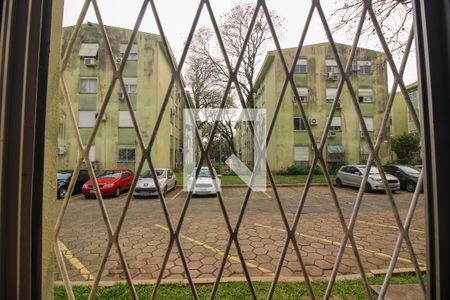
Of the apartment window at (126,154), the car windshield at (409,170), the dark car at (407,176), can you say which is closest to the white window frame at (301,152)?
the dark car at (407,176)

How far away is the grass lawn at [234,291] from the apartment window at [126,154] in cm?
1236

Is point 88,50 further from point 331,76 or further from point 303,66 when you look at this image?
point 331,76

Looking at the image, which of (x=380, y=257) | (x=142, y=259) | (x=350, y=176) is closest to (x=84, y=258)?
(x=142, y=259)

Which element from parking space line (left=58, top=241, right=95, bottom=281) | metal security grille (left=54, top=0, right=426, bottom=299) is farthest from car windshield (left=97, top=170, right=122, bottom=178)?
metal security grille (left=54, top=0, right=426, bottom=299)

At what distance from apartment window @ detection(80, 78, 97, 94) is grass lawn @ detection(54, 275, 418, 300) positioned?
45.2 ft

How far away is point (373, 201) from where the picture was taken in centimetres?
802

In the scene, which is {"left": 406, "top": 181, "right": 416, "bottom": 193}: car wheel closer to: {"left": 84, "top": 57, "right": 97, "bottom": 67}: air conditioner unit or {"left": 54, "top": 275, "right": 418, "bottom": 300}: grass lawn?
{"left": 54, "top": 275, "right": 418, "bottom": 300}: grass lawn

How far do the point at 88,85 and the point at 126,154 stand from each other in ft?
15.5

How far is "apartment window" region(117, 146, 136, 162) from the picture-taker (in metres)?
14.1

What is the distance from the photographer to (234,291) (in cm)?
231

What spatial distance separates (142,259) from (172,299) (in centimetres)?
129

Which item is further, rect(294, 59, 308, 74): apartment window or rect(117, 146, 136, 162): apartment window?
rect(294, 59, 308, 74): apartment window

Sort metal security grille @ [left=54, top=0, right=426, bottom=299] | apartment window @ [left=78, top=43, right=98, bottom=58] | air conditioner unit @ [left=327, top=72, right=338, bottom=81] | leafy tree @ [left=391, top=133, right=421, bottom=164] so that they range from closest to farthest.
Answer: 1. metal security grille @ [left=54, top=0, right=426, bottom=299]
2. apartment window @ [left=78, top=43, right=98, bottom=58]
3. air conditioner unit @ [left=327, top=72, right=338, bottom=81]
4. leafy tree @ [left=391, top=133, right=421, bottom=164]

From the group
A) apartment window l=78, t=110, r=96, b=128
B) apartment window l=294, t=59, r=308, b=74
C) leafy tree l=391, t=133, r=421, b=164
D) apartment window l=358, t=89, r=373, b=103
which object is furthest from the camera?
leafy tree l=391, t=133, r=421, b=164
